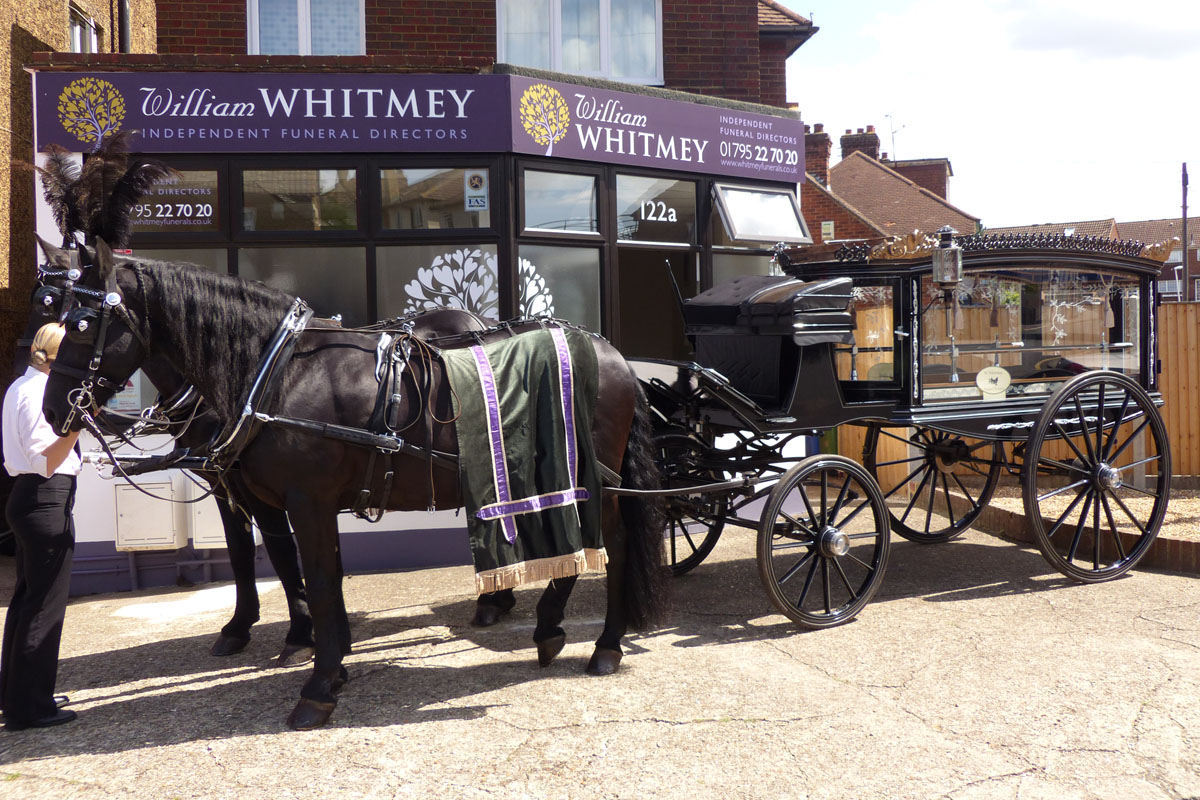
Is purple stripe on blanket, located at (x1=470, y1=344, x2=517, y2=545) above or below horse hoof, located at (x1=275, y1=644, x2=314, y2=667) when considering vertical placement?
above

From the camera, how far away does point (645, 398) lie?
16.9 ft

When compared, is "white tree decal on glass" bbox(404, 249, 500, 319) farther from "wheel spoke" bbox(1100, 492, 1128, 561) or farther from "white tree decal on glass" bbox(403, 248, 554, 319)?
"wheel spoke" bbox(1100, 492, 1128, 561)

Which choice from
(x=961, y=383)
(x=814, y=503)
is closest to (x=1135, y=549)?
(x=961, y=383)

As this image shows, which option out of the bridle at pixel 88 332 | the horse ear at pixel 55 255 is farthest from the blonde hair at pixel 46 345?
the horse ear at pixel 55 255

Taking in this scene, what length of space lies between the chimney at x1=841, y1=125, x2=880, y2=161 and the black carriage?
28.6 meters

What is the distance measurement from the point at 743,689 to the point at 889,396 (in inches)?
94.9

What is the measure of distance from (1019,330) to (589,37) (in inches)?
217

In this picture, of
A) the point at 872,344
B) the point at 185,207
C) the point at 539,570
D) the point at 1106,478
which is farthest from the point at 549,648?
the point at 185,207

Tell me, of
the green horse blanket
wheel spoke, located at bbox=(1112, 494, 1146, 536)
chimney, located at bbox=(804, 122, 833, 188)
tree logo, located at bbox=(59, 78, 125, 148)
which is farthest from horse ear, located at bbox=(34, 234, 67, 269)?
chimney, located at bbox=(804, 122, 833, 188)

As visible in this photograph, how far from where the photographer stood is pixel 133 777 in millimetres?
3709

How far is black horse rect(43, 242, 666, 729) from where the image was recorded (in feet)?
13.2

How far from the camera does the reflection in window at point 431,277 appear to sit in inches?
311

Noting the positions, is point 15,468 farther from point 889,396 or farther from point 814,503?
point 814,503

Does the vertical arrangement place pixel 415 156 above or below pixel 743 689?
above
